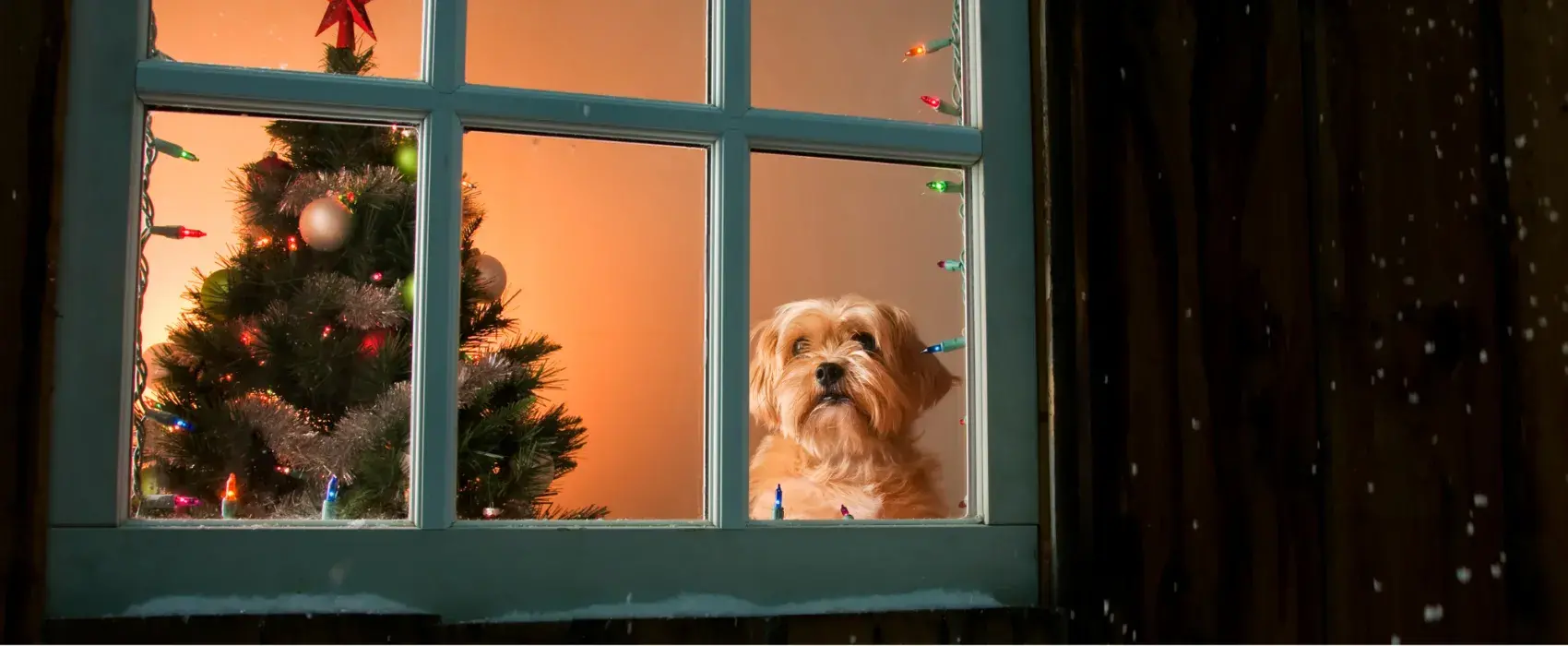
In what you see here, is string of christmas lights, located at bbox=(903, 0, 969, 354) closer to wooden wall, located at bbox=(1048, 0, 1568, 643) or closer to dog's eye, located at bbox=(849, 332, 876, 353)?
wooden wall, located at bbox=(1048, 0, 1568, 643)

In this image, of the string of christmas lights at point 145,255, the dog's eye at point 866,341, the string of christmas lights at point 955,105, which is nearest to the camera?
the string of christmas lights at point 145,255

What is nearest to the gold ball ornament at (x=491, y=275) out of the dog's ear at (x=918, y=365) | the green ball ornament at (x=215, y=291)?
the green ball ornament at (x=215, y=291)

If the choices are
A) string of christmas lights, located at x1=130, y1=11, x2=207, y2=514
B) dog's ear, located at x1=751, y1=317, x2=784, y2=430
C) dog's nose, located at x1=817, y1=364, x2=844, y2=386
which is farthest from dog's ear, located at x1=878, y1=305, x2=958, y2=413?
string of christmas lights, located at x1=130, y1=11, x2=207, y2=514

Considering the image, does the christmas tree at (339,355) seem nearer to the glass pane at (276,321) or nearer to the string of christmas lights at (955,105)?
the glass pane at (276,321)

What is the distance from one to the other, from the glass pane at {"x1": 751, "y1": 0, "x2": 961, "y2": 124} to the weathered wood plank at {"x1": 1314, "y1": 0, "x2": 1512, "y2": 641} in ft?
1.42

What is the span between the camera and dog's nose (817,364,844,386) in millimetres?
1933

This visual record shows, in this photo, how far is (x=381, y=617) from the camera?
96 cm

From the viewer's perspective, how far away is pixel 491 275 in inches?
42.8

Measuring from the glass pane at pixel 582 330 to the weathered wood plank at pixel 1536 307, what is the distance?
0.91 metres

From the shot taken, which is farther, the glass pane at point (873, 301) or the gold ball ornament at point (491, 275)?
the glass pane at point (873, 301)

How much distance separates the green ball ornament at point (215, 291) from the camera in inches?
40.9

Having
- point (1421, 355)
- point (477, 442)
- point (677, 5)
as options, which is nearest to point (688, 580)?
point (477, 442)

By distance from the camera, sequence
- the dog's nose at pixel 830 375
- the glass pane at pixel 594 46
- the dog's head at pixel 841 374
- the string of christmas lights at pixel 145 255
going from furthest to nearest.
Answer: the dog's nose at pixel 830 375, the dog's head at pixel 841 374, the glass pane at pixel 594 46, the string of christmas lights at pixel 145 255

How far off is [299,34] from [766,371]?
2.70 ft
